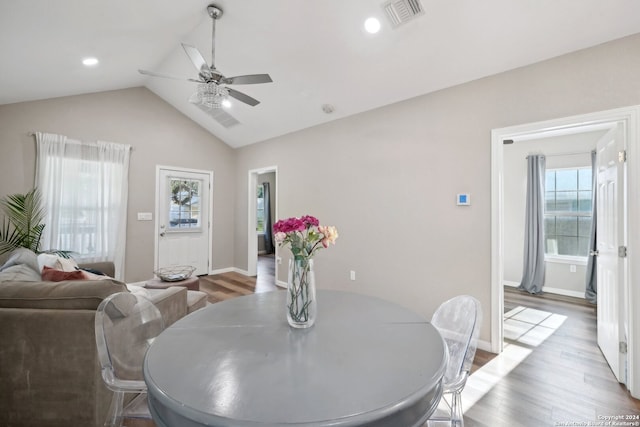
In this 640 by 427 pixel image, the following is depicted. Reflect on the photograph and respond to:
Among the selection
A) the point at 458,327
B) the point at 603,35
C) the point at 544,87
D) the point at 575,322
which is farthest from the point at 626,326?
the point at 603,35

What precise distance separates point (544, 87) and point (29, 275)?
14.0 feet

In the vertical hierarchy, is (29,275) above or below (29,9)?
below

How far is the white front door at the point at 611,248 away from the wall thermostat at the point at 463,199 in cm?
102

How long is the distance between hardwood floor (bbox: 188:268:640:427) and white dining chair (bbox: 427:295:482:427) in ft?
2.50

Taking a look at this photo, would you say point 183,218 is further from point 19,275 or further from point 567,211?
point 567,211

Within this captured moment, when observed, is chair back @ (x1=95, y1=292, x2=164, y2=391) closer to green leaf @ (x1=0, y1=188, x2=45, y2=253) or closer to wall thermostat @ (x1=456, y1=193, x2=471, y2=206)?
wall thermostat @ (x1=456, y1=193, x2=471, y2=206)

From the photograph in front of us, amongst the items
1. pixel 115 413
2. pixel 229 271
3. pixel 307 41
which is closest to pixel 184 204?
pixel 229 271

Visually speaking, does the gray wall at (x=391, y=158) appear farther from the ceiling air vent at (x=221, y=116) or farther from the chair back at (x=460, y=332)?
the chair back at (x=460, y=332)

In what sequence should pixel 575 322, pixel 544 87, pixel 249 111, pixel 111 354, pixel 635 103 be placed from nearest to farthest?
pixel 111 354
pixel 635 103
pixel 544 87
pixel 575 322
pixel 249 111

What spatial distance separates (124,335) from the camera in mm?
1336

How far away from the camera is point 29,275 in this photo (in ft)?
6.61

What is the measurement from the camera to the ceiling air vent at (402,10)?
7.13ft

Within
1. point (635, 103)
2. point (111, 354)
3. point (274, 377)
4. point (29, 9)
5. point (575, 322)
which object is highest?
point (29, 9)

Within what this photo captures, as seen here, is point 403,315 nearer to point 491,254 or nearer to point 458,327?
point 458,327
